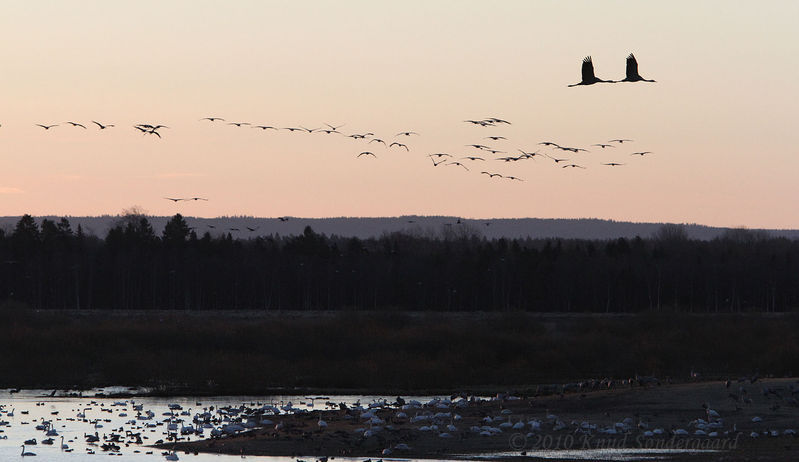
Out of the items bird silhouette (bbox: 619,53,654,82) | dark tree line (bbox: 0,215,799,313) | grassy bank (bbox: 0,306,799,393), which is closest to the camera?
bird silhouette (bbox: 619,53,654,82)

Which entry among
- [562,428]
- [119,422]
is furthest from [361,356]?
[562,428]

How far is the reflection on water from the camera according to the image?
32.6 meters

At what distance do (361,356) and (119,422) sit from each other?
22512 millimetres

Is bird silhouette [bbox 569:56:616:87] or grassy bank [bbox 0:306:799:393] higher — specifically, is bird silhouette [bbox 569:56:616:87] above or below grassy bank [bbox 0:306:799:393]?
above

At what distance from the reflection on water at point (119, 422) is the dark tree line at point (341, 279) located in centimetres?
7888

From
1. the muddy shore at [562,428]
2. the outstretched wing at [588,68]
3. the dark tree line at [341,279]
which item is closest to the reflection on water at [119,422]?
the muddy shore at [562,428]

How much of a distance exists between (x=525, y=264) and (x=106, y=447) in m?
99.2

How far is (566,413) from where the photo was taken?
4072 centimetres

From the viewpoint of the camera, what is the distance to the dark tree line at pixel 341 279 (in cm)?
13025

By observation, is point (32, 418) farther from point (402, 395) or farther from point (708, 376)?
point (708, 376)

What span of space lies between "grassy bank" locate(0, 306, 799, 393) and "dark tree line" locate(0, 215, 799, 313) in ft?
197

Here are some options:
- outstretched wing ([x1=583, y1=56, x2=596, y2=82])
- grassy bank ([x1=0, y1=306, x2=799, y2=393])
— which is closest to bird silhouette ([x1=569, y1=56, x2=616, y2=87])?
outstretched wing ([x1=583, y1=56, x2=596, y2=82])

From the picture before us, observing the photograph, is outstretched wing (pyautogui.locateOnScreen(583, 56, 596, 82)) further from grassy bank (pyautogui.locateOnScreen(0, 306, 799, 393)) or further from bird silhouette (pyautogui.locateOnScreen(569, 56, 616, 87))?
grassy bank (pyautogui.locateOnScreen(0, 306, 799, 393))

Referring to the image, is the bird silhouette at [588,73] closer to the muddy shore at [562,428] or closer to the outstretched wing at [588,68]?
the outstretched wing at [588,68]
